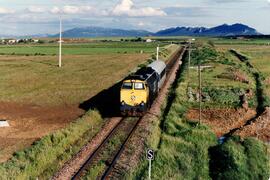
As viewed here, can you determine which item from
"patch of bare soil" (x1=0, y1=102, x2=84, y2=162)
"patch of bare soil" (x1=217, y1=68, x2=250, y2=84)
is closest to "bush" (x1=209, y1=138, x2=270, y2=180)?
"patch of bare soil" (x1=0, y1=102, x2=84, y2=162)

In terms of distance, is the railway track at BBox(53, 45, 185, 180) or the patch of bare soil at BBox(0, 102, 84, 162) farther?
the patch of bare soil at BBox(0, 102, 84, 162)

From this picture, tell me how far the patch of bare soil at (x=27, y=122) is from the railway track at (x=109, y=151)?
4927 millimetres

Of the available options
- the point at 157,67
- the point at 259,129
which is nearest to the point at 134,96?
the point at 259,129

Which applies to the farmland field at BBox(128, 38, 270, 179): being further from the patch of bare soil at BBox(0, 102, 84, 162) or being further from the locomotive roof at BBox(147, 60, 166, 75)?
the patch of bare soil at BBox(0, 102, 84, 162)

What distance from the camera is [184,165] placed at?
22.0 m

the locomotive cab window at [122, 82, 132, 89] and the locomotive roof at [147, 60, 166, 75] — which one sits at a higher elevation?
the locomotive roof at [147, 60, 166, 75]

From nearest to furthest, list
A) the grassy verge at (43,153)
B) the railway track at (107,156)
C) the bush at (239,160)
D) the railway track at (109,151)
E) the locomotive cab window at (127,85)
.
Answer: the grassy verge at (43,153), the railway track at (107,156), the railway track at (109,151), the bush at (239,160), the locomotive cab window at (127,85)

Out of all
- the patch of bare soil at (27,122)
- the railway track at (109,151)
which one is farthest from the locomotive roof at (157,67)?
the railway track at (109,151)

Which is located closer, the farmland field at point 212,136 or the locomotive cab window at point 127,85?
the farmland field at point 212,136

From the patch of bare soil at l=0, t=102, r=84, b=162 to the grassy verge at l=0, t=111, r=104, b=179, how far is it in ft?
4.60

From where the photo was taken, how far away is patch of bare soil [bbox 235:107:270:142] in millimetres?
31234

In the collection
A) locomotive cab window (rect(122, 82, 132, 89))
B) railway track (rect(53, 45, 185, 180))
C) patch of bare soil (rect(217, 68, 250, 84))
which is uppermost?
locomotive cab window (rect(122, 82, 132, 89))

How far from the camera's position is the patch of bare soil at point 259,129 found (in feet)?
102

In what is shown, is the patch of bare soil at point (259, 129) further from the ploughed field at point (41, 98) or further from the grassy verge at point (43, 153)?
the ploughed field at point (41, 98)
